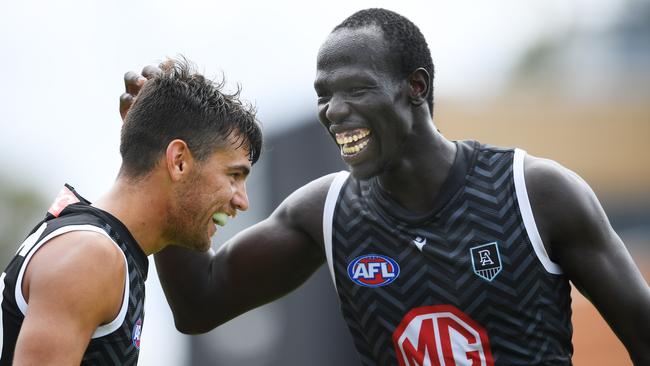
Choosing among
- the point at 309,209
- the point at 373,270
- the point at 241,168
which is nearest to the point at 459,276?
the point at 373,270

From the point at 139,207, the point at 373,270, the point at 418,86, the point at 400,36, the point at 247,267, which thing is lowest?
the point at 247,267

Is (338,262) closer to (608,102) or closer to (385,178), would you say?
(385,178)

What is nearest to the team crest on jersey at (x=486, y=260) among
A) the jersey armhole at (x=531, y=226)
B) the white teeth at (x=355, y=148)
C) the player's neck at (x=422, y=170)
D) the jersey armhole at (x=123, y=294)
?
the jersey armhole at (x=531, y=226)

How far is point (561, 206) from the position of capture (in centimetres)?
468

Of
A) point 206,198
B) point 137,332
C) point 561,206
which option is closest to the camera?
point 137,332

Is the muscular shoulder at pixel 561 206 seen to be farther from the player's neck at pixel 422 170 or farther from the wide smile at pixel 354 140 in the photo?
the wide smile at pixel 354 140

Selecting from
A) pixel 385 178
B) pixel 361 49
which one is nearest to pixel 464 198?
pixel 385 178

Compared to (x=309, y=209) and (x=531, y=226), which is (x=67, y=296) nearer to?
(x=309, y=209)

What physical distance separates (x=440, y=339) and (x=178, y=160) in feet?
4.48

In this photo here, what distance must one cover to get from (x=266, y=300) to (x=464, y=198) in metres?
1.16

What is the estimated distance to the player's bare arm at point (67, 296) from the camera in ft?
12.0

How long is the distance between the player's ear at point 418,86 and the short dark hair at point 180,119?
0.79 metres

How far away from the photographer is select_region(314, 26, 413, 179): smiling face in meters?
4.86

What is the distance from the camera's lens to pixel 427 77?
201 inches
